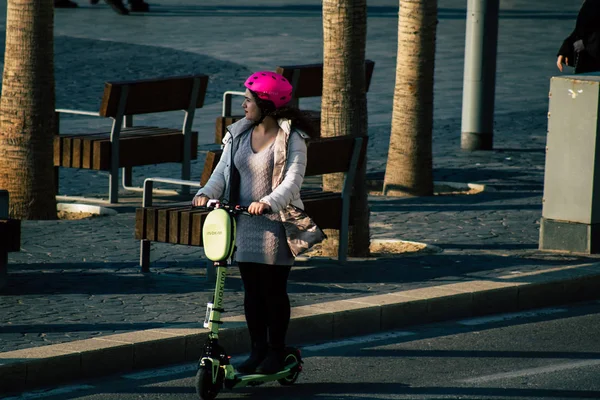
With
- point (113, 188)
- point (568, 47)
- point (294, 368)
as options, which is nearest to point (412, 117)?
point (568, 47)

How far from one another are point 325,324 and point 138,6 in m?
24.8

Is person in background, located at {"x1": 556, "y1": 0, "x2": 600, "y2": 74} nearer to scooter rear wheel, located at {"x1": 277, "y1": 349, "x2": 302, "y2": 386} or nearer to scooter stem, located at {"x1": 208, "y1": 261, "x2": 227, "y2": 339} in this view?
scooter rear wheel, located at {"x1": 277, "y1": 349, "x2": 302, "y2": 386}

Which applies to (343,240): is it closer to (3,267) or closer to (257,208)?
(3,267)

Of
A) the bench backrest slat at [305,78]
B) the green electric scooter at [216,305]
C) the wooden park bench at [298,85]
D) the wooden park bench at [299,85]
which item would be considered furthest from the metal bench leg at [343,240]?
the bench backrest slat at [305,78]

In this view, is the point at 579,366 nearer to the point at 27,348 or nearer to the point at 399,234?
the point at 27,348

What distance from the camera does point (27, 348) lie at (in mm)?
7215

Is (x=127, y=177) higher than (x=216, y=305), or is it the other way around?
(x=127, y=177)

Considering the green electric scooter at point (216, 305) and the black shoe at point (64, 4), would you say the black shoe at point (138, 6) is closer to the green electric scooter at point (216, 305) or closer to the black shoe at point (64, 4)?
the black shoe at point (64, 4)

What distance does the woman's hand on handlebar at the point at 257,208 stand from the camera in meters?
6.51

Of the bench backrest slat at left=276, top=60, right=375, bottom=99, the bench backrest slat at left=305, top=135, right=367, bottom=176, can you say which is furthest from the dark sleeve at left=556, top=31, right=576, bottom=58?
the bench backrest slat at left=276, top=60, right=375, bottom=99

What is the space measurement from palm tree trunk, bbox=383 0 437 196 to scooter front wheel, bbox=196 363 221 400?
6402 mm

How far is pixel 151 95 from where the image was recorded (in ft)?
41.1

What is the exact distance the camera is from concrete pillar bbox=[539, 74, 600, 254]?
10.2 meters

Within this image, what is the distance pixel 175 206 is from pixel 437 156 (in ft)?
20.9
